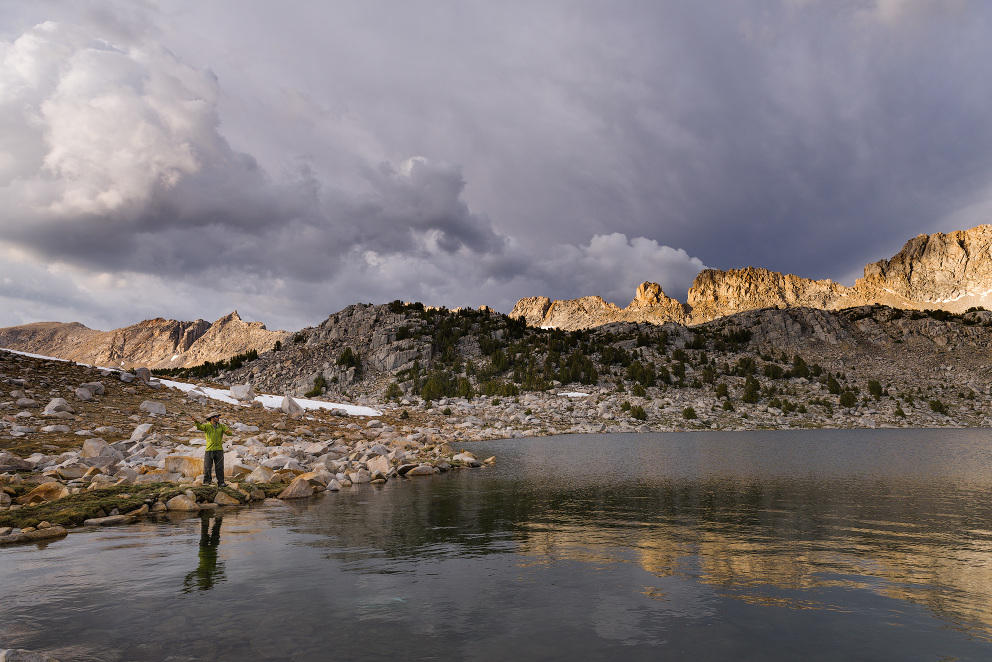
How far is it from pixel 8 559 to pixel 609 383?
106 meters

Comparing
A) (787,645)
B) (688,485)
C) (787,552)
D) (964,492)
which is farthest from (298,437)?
(964,492)

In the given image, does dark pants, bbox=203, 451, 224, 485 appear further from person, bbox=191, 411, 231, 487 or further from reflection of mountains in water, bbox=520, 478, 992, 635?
reflection of mountains in water, bbox=520, 478, 992, 635

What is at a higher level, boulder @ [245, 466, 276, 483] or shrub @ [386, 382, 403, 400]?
shrub @ [386, 382, 403, 400]

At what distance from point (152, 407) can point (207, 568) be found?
88.0ft

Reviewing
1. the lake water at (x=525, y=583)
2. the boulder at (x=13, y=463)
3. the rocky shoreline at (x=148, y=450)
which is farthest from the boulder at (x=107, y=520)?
the boulder at (x=13, y=463)

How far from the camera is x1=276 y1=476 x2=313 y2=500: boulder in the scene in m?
21.1

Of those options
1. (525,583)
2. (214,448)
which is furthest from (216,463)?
(525,583)

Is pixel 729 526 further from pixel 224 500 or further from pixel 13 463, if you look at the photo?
pixel 13 463

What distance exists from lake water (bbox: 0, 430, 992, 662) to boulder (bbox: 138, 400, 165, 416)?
19.0 m

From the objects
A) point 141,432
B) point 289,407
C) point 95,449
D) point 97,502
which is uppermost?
point 289,407

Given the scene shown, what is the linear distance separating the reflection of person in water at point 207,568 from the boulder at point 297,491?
7.03 metres

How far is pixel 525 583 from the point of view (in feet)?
30.2

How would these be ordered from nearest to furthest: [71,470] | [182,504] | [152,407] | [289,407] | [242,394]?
[182,504] → [71,470] → [152,407] → [242,394] → [289,407]

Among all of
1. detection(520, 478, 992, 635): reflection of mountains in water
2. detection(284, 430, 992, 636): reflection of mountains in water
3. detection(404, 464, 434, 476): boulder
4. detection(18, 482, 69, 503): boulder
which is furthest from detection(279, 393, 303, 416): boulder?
detection(520, 478, 992, 635): reflection of mountains in water
